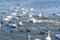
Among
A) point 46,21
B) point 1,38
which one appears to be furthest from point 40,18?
point 1,38

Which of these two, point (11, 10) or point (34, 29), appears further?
point (11, 10)

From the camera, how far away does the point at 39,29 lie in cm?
3061

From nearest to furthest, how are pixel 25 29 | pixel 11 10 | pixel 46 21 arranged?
pixel 25 29 → pixel 46 21 → pixel 11 10

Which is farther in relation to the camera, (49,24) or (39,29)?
(49,24)

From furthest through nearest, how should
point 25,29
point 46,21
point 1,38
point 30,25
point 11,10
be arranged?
1. point 11,10
2. point 46,21
3. point 30,25
4. point 25,29
5. point 1,38

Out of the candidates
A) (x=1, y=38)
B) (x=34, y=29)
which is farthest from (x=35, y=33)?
(x=1, y=38)

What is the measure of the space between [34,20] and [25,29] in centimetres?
358

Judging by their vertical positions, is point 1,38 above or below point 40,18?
below

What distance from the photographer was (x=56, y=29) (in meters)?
30.9

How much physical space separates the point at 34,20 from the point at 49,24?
6.06ft

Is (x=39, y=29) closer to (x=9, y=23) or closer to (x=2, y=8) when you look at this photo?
(x=9, y=23)

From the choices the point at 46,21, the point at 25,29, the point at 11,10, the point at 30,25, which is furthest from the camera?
the point at 11,10

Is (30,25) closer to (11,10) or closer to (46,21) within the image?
(46,21)

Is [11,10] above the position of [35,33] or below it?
above
